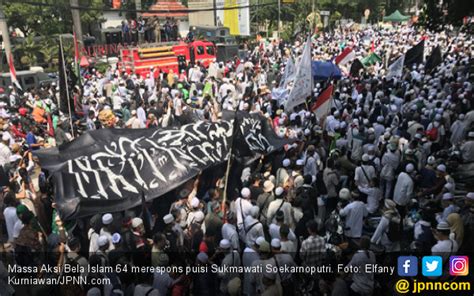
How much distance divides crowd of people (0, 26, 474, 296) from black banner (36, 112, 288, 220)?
26 cm

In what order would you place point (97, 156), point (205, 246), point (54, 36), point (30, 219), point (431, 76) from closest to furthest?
point (205, 246), point (30, 219), point (97, 156), point (431, 76), point (54, 36)

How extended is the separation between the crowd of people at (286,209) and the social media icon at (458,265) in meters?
0.10

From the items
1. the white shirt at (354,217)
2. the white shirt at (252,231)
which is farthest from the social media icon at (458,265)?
the white shirt at (252,231)

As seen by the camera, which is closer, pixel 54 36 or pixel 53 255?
pixel 53 255

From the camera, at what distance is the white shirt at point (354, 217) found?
19.8 ft

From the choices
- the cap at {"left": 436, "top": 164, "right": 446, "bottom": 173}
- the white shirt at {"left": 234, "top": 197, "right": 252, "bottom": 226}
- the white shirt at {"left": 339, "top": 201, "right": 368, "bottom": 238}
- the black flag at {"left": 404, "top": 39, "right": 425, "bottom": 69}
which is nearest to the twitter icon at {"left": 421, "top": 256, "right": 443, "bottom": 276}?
the white shirt at {"left": 339, "top": 201, "right": 368, "bottom": 238}

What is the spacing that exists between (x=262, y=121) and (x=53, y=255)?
14.8ft

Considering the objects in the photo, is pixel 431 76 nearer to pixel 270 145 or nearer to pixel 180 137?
pixel 270 145

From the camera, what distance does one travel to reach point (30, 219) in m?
5.71

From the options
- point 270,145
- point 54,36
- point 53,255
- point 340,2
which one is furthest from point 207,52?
point 340,2

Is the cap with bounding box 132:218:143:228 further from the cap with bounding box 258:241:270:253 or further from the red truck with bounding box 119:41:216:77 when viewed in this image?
the red truck with bounding box 119:41:216:77

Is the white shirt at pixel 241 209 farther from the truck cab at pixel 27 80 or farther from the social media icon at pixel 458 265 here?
the truck cab at pixel 27 80

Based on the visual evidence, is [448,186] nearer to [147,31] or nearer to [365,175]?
[365,175]

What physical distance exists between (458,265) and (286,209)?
2.22 metres
